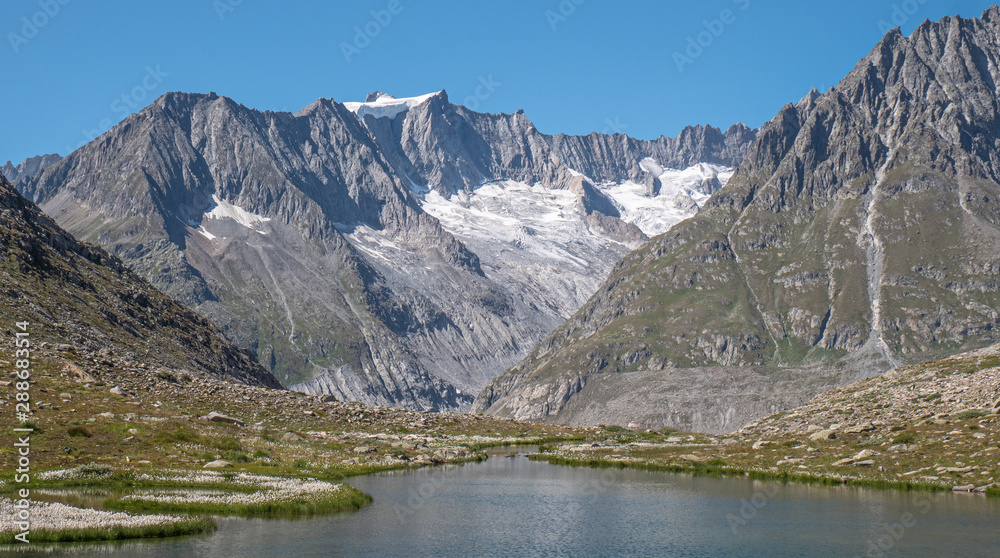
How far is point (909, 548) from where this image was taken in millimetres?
47781

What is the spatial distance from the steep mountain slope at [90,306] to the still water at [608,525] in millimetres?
51159

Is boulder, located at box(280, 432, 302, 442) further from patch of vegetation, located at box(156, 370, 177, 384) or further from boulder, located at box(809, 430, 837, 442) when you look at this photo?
boulder, located at box(809, 430, 837, 442)

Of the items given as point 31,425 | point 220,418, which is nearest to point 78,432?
point 31,425

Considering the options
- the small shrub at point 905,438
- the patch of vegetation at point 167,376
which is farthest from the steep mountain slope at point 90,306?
the small shrub at point 905,438

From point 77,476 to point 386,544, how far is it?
74.1 ft

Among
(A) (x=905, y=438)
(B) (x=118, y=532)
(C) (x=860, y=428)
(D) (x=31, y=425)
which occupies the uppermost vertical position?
(C) (x=860, y=428)

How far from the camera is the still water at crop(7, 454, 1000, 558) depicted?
1779 inches

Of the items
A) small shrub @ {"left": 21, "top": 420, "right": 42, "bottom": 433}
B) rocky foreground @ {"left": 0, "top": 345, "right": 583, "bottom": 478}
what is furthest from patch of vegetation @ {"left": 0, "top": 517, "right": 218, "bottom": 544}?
small shrub @ {"left": 21, "top": 420, "right": 42, "bottom": 433}

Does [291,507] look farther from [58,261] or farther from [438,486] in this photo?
[58,261]

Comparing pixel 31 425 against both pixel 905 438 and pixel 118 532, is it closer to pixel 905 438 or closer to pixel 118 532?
pixel 118 532

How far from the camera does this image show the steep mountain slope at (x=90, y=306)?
9925 centimetres

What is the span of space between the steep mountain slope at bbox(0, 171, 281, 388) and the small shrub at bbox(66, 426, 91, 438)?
31.0 metres

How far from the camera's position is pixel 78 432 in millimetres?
61188

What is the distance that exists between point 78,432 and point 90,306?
196 ft
